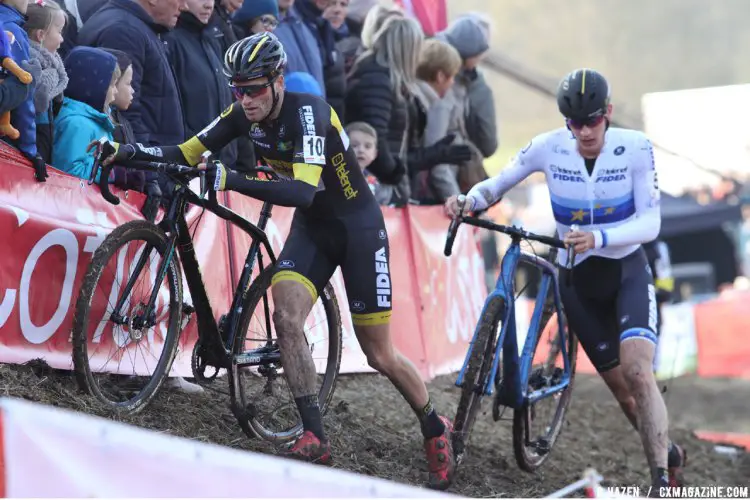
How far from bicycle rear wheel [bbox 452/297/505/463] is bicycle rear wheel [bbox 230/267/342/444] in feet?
2.78

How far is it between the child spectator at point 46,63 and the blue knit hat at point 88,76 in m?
0.16

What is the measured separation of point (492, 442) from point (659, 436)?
210 cm

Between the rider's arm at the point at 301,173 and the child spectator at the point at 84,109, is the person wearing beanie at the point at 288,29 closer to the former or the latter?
the child spectator at the point at 84,109

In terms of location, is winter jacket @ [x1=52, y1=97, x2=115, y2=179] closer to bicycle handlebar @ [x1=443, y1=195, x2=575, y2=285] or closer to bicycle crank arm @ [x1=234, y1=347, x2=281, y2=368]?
bicycle crank arm @ [x1=234, y1=347, x2=281, y2=368]

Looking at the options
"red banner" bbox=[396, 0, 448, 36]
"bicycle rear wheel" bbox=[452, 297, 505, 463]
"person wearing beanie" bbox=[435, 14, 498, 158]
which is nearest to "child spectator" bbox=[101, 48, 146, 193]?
"bicycle rear wheel" bbox=[452, 297, 505, 463]

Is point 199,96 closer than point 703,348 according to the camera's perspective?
Yes

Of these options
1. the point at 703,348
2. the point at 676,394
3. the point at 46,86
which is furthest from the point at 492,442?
the point at 703,348

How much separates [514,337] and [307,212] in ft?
5.09

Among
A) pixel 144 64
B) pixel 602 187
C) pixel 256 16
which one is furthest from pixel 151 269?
pixel 256 16

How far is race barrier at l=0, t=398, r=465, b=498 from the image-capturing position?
3104 millimetres

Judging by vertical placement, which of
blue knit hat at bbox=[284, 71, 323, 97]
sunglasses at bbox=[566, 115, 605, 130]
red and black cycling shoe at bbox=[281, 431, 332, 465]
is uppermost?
blue knit hat at bbox=[284, 71, 323, 97]

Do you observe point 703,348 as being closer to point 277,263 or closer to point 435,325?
point 435,325

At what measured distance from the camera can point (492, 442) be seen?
8805 mm

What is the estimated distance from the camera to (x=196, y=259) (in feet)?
21.5
